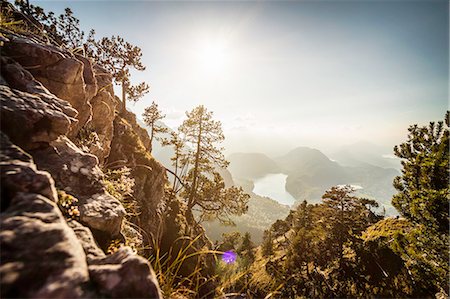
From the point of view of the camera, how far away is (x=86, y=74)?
10.3m

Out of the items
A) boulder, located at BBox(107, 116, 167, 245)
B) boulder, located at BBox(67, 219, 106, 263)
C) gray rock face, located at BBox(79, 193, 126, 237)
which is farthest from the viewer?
boulder, located at BBox(107, 116, 167, 245)

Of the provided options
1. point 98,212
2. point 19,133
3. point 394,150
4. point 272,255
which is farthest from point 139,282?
point 272,255

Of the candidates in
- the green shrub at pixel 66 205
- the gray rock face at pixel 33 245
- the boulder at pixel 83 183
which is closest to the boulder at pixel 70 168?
the boulder at pixel 83 183

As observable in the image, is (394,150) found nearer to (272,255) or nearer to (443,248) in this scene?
(443,248)

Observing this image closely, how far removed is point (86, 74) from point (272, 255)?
2514 inches

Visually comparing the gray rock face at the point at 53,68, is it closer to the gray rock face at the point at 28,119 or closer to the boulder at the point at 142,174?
the gray rock face at the point at 28,119

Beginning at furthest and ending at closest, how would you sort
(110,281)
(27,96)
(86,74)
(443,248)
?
(443,248)
(86,74)
(27,96)
(110,281)

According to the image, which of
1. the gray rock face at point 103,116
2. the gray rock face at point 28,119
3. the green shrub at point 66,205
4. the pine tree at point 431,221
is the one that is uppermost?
the gray rock face at point 103,116

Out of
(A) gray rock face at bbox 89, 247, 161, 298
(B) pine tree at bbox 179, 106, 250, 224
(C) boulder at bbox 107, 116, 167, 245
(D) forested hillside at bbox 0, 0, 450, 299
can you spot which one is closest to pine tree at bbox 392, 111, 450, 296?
(D) forested hillside at bbox 0, 0, 450, 299

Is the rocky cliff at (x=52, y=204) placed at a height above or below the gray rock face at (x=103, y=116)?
below

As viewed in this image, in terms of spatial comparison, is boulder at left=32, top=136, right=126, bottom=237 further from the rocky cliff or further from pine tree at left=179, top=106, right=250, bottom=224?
pine tree at left=179, top=106, right=250, bottom=224

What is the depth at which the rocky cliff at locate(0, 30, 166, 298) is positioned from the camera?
1910mm

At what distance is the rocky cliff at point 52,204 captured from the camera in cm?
191

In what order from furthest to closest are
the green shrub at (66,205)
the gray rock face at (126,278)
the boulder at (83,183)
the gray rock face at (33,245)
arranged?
1. the boulder at (83,183)
2. the green shrub at (66,205)
3. the gray rock face at (126,278)
4. the gray rock face at (33,245)
